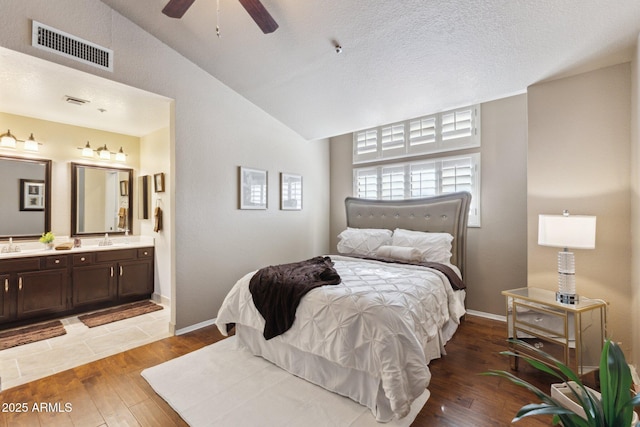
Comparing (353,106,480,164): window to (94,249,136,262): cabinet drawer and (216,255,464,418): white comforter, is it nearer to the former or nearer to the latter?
(216,255,464,418): white comforter

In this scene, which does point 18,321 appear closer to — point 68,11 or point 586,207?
point 68,11

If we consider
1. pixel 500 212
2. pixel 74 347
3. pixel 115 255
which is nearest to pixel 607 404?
pixel 500 212

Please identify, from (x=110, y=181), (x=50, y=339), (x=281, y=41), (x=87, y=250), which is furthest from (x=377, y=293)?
(x=110, y=181)

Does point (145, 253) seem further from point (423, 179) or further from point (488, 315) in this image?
point (488, 315)

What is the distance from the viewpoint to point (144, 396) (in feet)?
6.95

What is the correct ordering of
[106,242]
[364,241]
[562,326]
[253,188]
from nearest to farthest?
1. [562,326]
2. [253,188]
3. [364,241]
4. [106,242]

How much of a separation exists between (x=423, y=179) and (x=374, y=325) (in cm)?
284

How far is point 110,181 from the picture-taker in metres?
4.54

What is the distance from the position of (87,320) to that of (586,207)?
5611 mm

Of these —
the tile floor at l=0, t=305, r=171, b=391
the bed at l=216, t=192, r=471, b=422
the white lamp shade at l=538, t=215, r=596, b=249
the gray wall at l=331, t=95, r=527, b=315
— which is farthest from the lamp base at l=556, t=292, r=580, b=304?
the tile floor at l=0, t=305, r=171, b=391

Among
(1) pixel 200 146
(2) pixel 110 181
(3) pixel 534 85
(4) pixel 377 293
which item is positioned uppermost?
(3) pixel 534 85

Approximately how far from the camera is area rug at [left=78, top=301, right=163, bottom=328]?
11.7 feet

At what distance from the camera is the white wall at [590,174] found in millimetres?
2445

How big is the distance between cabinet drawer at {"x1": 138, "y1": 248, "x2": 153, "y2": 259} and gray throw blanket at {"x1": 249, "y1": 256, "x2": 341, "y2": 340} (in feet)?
8.49
